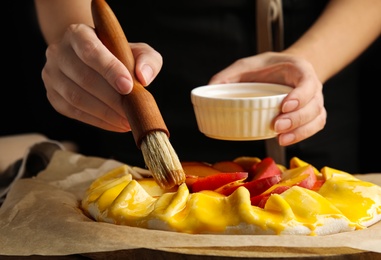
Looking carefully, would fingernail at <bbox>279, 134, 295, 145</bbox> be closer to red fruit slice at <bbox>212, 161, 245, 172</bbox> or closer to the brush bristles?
red fruit slice at <bbox>212, 161, 245, 172</bbox>

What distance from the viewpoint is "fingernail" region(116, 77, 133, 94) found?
1254 millimetres

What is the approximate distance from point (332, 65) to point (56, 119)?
1.37m

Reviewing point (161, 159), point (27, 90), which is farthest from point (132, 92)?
point (27, 90)

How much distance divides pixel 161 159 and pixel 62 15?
0.67 metres

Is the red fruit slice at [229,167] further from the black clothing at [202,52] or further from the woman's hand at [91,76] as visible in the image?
the black clothing at [202,52]

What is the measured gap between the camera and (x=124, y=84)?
125cm

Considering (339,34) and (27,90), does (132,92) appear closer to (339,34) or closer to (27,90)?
(339,34)

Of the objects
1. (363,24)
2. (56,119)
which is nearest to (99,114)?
(363,24)

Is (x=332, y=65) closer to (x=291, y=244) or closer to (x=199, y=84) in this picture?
(x=199, y=84)

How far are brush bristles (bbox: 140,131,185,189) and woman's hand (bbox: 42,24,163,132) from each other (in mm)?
106

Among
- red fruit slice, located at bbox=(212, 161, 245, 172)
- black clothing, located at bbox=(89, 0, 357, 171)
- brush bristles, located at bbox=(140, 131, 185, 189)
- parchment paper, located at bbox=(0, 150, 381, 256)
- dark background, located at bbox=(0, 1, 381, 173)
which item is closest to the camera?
parchment paper, located at bbox=(0, 150, 381, 256)

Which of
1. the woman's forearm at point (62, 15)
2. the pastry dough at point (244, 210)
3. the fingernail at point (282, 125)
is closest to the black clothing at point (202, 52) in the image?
the woman's forearm at point (62, 15)

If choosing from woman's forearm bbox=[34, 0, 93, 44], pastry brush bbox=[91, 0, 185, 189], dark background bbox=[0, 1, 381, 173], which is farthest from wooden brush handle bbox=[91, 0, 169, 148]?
dark background bbox=[0, 1, 381, 173]

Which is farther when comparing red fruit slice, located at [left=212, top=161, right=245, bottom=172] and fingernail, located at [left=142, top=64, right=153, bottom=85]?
red fruit slice, located at [left=212, top=161, right=245, bottom=172]
